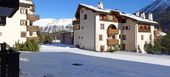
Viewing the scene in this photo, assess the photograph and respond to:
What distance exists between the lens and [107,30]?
54875mm

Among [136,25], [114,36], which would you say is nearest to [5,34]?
[114,36]

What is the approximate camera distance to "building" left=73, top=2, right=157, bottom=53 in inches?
2080

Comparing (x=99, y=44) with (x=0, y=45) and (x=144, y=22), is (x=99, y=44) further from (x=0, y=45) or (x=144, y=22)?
(x=0, y=45)

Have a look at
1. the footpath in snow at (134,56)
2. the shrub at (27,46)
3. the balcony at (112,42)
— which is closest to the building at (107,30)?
the balcony at (112,42)

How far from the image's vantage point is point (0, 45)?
8.16m

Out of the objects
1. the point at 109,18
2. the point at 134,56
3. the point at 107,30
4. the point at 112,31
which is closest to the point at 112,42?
the point at 112,31

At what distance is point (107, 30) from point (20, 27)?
57.5 feet

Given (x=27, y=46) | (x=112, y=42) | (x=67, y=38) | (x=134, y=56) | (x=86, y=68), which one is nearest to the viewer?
(x=86, y=68)

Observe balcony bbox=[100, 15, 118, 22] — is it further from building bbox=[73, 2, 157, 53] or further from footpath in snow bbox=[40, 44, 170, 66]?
footpath in snow bbox=[40, 44, 170, 66]

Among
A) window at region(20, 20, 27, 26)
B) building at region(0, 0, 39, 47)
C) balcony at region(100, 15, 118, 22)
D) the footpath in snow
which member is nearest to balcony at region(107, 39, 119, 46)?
balcony at region(100, 15, 118, 22)

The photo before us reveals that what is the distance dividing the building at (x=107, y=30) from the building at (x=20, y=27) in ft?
34.8

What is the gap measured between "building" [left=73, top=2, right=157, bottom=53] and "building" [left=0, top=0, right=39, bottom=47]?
10602 mm

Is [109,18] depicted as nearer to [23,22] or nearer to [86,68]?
[23,22]

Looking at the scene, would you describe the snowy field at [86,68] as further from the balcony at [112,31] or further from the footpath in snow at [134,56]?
the balcony at [112,31]
